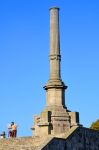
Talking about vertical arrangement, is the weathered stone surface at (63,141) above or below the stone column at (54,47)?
below

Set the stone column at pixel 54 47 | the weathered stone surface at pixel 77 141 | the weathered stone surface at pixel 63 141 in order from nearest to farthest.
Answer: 1. the weathered stone surface at pixel 77 141
2. the weathered stone surface at pixel 63 141
3. the stone column at pixel 54 47

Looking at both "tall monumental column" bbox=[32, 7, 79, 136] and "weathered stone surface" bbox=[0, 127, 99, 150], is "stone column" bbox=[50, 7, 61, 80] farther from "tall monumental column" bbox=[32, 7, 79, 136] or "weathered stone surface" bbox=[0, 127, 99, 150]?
"weathered stone surface" bbox=[0, 127, 99, 150]

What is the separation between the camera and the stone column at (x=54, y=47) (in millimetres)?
32188

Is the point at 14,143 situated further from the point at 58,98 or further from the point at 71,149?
the point at 58,98

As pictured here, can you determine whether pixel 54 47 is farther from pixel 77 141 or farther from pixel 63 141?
pixel 63 141

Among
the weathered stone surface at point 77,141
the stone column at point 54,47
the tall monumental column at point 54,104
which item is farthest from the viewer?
the stone column at point 54,47

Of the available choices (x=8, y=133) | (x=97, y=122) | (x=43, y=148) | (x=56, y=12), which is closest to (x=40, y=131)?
(x=8, y=133)

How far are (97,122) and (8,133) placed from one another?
1701 cm

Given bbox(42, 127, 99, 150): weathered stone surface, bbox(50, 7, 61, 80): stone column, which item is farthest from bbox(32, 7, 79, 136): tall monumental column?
bbox(42, 127, 99, 150): weathered stone surface

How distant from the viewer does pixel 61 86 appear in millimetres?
31562

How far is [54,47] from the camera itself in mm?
32594

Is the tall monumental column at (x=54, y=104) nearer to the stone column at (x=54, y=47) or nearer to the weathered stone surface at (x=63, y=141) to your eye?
the stone column at (x=54, y=47)

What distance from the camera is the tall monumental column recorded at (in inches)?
1172

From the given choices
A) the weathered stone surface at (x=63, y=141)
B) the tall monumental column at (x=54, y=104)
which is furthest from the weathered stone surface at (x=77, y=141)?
the tall monumental column at (x=54, y=104)
